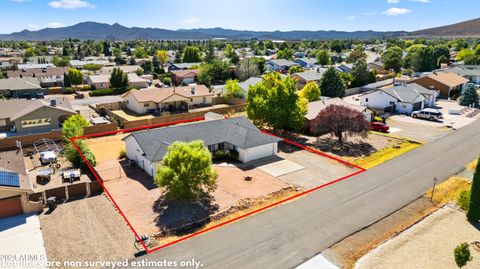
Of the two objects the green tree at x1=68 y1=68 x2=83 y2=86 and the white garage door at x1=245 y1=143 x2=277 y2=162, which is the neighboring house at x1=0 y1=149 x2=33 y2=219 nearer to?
the white garage door at x1=245 y1=143 x2=277 y2=162

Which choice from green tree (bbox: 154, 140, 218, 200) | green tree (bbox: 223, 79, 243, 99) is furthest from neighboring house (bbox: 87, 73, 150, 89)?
green tree (bbox: 154, 140, 218, 200)

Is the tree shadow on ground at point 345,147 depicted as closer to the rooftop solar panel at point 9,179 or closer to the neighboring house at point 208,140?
the neighboring house at point 208,140

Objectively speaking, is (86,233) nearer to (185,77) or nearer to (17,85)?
(17,85)

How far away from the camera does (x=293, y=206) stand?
2852 cm

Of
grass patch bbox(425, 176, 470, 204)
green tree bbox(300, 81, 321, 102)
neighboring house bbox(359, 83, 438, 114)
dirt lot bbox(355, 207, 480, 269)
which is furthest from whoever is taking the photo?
neighboring house bbox(359, 83, 438, 114)

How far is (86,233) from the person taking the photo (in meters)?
24.7

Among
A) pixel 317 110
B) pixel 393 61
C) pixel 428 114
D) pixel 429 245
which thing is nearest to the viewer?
pixel 429 245

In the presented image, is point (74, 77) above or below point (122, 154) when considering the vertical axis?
above

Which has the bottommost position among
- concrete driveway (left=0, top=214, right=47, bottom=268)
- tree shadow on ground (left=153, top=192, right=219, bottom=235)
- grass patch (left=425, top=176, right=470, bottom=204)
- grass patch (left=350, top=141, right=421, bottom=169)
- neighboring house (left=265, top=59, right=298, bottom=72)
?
concrete driveway (left=0, top=214, right=47, bottom=268)

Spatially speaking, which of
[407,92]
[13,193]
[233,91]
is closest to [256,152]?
[13,193]

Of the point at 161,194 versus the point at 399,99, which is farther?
the point at 399,99

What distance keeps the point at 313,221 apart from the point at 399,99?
151 feet

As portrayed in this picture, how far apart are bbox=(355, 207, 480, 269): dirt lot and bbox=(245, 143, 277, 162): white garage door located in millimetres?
18411

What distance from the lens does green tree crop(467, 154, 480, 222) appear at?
987 inches
